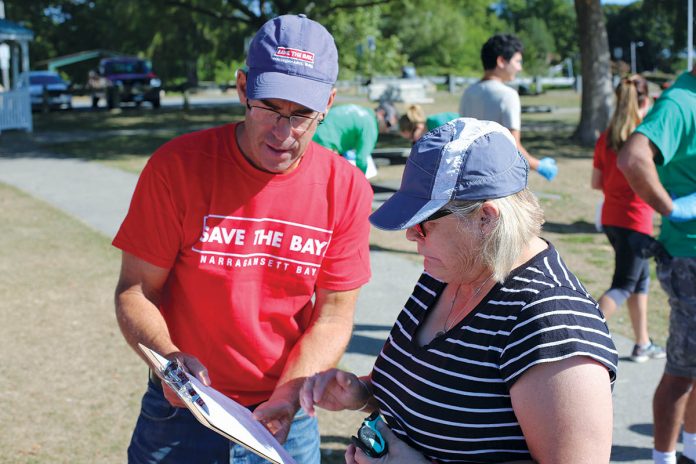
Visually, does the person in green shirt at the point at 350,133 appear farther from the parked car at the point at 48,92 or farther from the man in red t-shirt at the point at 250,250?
the parked car at the point at 48,92

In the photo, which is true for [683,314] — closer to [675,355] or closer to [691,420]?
[675,355]

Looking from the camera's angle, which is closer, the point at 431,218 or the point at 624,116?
the point at 431,218

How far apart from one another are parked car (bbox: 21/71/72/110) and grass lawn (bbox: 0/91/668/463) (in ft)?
61.2

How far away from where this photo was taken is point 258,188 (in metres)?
2.59

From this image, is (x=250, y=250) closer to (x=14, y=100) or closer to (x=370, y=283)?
(x=370, y=283)

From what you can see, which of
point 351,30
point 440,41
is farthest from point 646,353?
point 440,41

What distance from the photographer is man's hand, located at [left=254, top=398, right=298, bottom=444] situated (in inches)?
96.1

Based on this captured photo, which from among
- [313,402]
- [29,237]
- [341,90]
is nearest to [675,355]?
[313,402]

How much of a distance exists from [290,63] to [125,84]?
108 feet

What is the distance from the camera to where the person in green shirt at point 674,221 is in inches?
155

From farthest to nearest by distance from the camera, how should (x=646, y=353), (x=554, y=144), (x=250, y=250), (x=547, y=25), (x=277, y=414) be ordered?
(x=547, y=25)
(x=554, y=144)
(x=646, y=353)
(x=250, y=250)
(x=277, y=414)

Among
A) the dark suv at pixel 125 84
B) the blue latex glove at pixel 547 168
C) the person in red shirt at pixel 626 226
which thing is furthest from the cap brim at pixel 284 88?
the dark suv at pixel 125 84

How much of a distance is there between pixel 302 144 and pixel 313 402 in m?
0.76

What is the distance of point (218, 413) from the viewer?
85.1 inches
